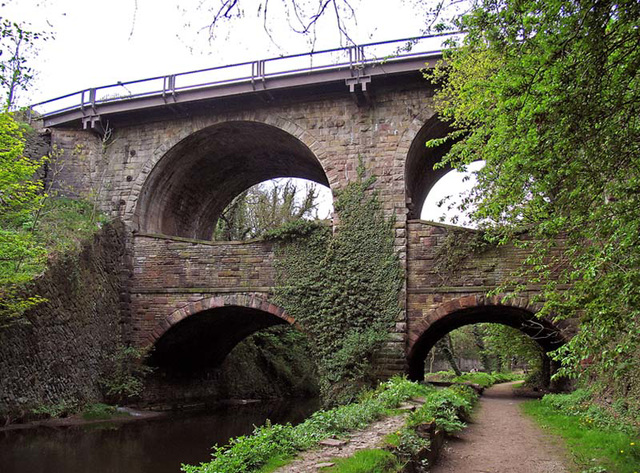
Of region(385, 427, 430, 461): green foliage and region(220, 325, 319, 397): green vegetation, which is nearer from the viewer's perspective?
region(385, 427, 430, 461): green foliage

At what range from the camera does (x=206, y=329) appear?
1606 centimetres

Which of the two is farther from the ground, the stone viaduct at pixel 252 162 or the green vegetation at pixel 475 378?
the stone viaduct at pixel 252 162

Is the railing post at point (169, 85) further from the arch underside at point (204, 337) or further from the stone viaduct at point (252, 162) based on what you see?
the arch underside at point (204, 337)

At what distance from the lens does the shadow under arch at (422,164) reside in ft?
43.7

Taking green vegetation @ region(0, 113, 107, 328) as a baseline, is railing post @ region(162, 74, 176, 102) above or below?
above

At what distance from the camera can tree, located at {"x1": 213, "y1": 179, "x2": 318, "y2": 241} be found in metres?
26.0

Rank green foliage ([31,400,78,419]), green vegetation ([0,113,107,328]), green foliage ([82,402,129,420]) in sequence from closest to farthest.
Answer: green vegetation ([0,113,107,328])
green foliage ([31,400,78,419])
green foliage ([82,402,129,420])

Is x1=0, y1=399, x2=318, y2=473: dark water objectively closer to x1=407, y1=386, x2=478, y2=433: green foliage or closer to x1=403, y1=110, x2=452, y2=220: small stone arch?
x1=407, y1=386, x2=478, y2=433: green foliage

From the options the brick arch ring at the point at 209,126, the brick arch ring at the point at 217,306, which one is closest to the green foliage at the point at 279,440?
the brick arch ring at the point at 217,306

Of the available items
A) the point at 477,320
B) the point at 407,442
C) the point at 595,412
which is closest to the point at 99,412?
the point at 407,442

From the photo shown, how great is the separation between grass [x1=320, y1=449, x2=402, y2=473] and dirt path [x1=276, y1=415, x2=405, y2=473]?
0.16 metres

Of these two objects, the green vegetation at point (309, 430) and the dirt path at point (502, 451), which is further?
the dirt path at point (502, 451)

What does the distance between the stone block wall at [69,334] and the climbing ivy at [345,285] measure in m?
4.61

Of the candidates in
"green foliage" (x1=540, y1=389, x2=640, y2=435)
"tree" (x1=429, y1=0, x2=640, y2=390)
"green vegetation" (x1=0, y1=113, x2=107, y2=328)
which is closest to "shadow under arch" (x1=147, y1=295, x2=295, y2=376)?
"green vegetation" (x1=0, y1=113, x2=107, y2=328)
